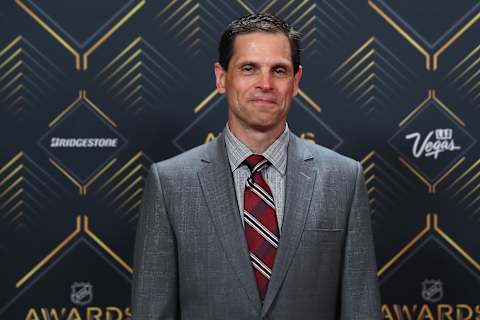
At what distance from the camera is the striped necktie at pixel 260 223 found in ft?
4.83

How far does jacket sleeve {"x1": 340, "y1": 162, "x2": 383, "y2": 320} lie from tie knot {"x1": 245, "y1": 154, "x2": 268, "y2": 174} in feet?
0.79

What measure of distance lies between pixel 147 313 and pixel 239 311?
0.22 meters

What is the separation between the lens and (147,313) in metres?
1.49

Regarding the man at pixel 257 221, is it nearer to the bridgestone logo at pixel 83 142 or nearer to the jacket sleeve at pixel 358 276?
the jacket sleeve at pixel 358 276

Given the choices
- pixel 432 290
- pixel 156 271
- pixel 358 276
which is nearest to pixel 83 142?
pixel 156 271

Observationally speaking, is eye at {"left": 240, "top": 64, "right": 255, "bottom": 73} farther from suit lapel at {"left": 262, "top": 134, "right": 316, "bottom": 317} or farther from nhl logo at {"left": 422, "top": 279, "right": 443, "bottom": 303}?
nhl logo at {"left": 422, "top": 279, "right": 443, "bottom": 303}

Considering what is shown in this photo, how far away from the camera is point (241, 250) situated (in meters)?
1.46

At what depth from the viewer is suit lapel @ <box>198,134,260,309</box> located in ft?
4.73

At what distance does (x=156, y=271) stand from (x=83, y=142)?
76 centimetres

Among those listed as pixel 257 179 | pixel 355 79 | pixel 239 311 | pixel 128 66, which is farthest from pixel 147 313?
pixel 355 79

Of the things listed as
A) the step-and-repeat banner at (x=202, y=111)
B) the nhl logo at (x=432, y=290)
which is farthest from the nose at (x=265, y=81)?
the nhl logo at (x=432, y=290)

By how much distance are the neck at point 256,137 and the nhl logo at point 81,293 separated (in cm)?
90

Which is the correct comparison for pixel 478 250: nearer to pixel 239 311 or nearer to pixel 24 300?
pixel 239 311

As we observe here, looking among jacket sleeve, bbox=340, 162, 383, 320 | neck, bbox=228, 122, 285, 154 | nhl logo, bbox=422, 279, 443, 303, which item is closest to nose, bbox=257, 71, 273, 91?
neck, bbox=228, 122, 285, 154
